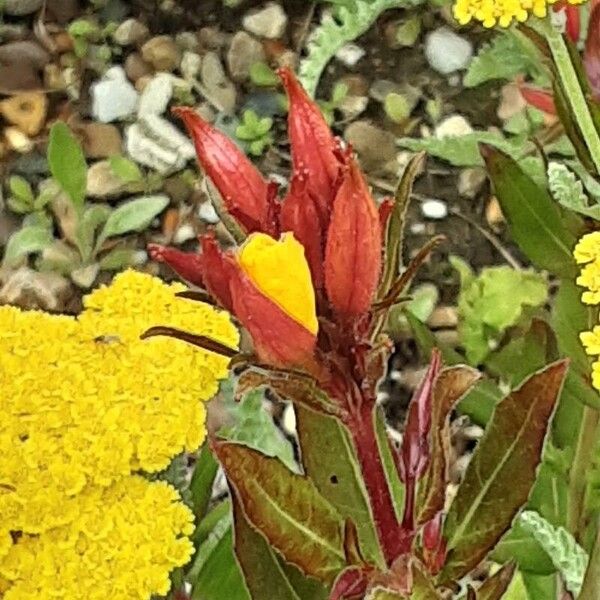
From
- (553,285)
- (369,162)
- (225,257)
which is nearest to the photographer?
(225,257)

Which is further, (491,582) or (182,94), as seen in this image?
(182,94)

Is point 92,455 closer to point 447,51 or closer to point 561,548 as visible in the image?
point 561,548

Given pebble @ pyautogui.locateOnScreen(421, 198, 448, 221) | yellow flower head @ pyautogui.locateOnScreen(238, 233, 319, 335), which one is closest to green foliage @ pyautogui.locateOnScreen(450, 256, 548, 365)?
pebble @ pyautogui.locateOnScreen(421, 198, 448, 221)

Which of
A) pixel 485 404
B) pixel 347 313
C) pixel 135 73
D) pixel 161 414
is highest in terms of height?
pixel 347 313

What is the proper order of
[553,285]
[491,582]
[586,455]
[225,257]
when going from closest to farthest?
[225,257] → [491,582] → [586,455] → [553,285]

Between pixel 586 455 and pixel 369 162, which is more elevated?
pixel 586 455

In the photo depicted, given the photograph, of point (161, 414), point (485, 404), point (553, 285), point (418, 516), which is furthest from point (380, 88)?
point (418, 516)

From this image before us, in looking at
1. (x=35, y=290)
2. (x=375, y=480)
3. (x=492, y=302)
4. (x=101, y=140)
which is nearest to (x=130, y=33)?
(x=101, y=140)

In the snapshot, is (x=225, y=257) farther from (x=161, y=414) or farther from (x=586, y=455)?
(x=586, y=455)
